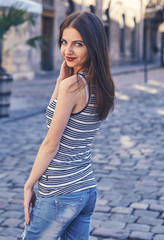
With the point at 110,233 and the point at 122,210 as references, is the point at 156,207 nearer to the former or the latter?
the point at 122,210

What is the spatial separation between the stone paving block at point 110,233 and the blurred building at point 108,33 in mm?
13164

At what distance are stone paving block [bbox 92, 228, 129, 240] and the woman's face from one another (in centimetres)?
188

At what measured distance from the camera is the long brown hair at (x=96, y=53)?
1966mm

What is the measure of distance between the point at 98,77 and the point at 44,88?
541 inches

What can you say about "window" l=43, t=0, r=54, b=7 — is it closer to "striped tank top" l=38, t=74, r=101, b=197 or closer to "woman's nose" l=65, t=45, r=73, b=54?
"woman's nose" l=65, t=45, r=73, b=54

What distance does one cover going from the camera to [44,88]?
1564 centimetres

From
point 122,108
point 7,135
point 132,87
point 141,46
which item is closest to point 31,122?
point 7,135

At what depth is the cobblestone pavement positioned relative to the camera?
12.4ft

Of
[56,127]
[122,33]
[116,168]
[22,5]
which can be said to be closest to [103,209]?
[116,168]

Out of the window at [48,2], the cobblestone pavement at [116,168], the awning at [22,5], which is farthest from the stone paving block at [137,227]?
the window at [48,2]

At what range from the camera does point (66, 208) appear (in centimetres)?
196

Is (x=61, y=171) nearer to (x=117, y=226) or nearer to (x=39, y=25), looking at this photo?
(x=117, y=226)

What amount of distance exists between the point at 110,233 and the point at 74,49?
2.00 meters

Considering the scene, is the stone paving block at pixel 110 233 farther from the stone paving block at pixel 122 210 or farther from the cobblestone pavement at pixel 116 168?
the stone paving block at pixel 122 210
